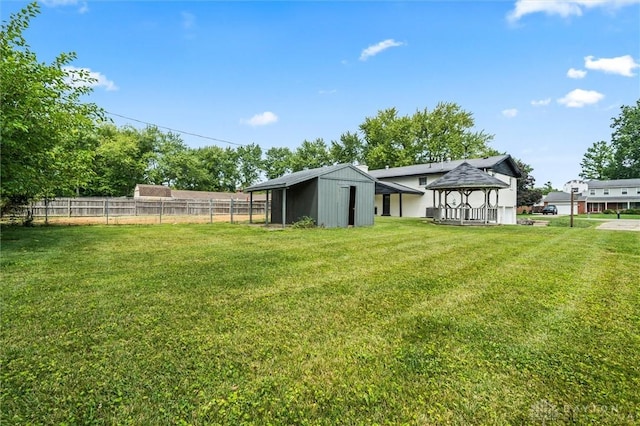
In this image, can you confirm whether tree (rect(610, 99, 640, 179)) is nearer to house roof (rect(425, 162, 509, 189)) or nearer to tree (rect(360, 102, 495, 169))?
tree (rect(360, 102, 495, 169))

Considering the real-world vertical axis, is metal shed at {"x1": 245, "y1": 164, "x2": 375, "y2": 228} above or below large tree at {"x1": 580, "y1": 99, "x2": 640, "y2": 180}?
below

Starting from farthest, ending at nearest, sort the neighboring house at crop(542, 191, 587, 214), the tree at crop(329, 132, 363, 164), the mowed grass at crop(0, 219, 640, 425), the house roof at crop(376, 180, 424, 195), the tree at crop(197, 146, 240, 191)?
the tree at crop(197, 146, 240, 191)
the tree at crop(329, 132, 363, 164)
the neighboring house at crop(542, 191, 587, 214)
the house roof at crop(376, 180, 424, 195)
the mowed grass at crop(0, 219, 640, 425)

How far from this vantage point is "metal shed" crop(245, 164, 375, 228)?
12484 millimetres

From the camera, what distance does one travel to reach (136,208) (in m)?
20.3

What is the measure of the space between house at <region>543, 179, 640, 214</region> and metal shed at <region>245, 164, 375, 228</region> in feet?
128

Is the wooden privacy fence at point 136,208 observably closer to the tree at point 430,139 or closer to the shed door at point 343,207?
the shed door at point 343,207

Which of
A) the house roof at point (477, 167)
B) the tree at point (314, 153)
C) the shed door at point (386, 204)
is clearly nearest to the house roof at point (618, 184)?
the house roof at point (477, 167)

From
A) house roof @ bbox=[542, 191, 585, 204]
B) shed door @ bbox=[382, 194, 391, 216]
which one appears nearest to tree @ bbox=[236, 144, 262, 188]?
shed door @ bbox=[382, 194, 391, 216]

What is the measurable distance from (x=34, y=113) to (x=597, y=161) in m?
64.7

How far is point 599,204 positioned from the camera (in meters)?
40.6

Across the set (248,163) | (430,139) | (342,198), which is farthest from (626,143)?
(248,163)

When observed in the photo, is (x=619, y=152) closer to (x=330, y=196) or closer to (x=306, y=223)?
(x=330, y=196)

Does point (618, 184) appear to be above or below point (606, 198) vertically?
above

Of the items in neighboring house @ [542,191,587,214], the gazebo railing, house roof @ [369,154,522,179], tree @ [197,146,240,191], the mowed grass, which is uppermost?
tree @ [197,146,240,191]
